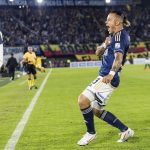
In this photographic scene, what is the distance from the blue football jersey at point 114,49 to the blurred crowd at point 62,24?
6032 cm

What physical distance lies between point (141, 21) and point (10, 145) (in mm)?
73201

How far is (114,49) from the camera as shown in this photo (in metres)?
8.29

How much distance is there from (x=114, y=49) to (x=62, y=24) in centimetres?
6831

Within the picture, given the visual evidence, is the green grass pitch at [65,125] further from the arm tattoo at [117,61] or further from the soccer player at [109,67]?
the arm tattoo at [117,61]

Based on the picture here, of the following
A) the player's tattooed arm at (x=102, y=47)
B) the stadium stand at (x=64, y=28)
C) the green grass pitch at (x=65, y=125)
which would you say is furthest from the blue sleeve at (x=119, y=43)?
the stadium stand at (x=64, y=28)

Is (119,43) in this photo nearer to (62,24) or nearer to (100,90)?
(100,90)

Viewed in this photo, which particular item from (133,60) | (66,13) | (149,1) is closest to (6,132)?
(133,60)

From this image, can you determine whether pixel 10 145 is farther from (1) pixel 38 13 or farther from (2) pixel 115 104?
(1) pixel 38 13

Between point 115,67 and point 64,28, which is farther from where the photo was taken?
point 64,28

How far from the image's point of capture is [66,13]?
78375mm

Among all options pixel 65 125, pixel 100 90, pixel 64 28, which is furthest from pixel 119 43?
pixel 64 28

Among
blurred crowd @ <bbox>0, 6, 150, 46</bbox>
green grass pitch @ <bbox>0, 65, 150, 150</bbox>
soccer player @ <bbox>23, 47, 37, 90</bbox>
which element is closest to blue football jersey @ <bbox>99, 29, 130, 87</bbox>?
green grass pitch @ <bbox>0, 65, 150, 150</bbox>

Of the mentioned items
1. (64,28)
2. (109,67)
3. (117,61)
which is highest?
(117,61)

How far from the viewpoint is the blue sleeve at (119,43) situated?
27.0 ft
